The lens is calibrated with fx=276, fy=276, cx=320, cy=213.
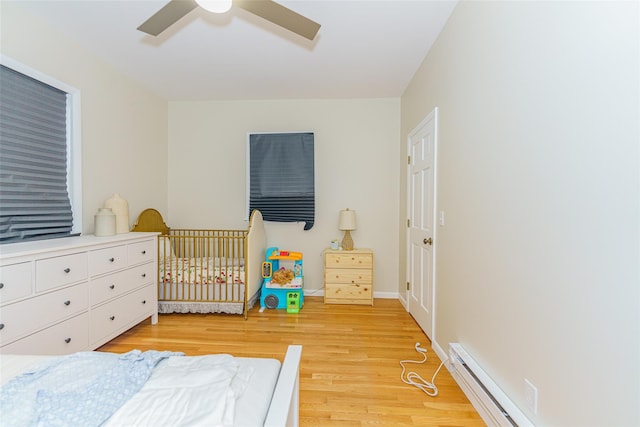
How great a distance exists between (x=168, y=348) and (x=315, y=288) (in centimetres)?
187

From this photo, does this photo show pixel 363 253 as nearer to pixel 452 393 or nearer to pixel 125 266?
pixel 452 393

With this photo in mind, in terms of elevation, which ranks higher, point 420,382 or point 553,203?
point 553,203

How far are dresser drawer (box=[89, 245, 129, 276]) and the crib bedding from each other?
114 cm

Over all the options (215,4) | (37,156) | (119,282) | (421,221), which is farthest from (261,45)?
(119,282)

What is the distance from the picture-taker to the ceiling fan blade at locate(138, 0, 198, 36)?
148cm

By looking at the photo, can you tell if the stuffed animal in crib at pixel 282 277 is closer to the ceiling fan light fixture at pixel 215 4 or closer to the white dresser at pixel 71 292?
the white dresser at pixel 71 292

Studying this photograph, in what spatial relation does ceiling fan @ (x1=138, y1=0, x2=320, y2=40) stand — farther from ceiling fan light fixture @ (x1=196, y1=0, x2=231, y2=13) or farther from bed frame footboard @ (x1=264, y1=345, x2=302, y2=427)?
bed frame footboard @ (x1=264, y1=345, x2=302, y2=427)

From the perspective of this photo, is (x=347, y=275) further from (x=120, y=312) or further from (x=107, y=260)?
(x=107, y=260)

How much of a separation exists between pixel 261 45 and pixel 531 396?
118 inches

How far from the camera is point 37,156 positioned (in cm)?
216

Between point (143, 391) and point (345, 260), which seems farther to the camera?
point (345, 260)

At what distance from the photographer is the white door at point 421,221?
243cm

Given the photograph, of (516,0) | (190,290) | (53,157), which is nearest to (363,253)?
(190,290)

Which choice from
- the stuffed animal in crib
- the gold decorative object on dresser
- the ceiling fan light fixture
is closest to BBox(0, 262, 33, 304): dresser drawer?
the ceiling fan light fixture
